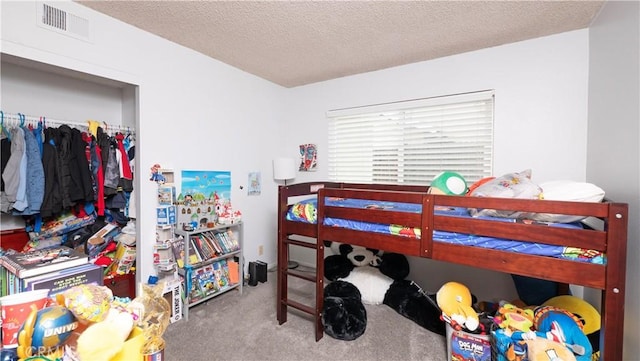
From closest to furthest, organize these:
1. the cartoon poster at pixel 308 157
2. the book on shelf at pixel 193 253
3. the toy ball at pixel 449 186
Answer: the toy ball at pixel 449 186 < the book on shelf at pixel 193 253 < the cartoon poster at pixel 308 157

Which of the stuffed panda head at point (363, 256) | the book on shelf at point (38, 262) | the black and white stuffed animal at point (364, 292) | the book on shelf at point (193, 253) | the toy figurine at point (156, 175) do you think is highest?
the toy figurine at point (156, 175)

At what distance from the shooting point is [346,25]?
7.18 ft

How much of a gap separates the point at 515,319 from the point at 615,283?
55 centimetres

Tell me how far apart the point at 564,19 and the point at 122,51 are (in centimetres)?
340

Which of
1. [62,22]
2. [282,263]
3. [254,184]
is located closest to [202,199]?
[254,184]

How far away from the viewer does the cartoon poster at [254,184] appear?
3369 mm

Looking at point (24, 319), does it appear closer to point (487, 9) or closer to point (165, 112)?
point (165, 112)

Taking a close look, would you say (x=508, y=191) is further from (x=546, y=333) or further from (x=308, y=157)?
(x=308, y=157)

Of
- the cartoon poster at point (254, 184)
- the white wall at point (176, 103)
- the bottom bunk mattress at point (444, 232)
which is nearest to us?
the bottom bunk mattress at point (444, 232)

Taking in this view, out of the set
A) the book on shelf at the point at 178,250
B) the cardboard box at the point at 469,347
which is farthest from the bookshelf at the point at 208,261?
the cardboard box at the point at 469,347

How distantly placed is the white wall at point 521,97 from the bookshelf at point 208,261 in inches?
75.0

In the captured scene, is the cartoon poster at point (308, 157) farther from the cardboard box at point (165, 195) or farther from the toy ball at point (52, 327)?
the toy ball at point (52, 327)

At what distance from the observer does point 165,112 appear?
8.21ft

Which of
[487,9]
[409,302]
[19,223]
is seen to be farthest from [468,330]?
[19,223]
